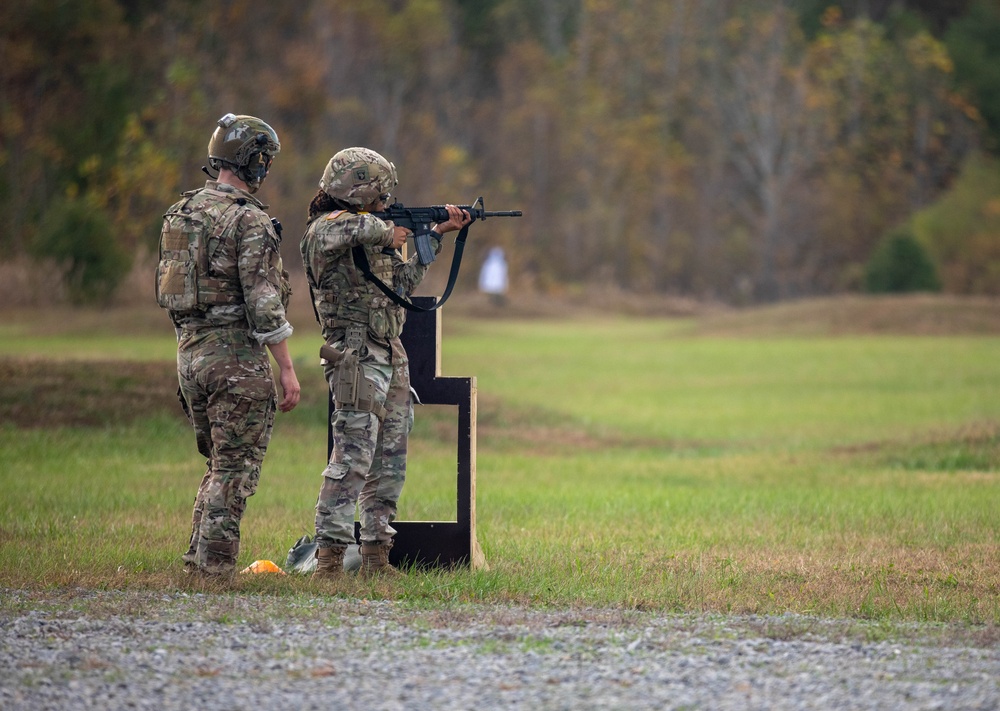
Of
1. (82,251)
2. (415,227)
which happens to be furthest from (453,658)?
(82,251)

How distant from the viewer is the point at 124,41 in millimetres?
38875

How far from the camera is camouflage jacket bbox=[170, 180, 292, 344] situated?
6910 millimetres

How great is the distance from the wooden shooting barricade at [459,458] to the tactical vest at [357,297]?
477 mm

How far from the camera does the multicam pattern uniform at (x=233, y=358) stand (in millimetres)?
6945

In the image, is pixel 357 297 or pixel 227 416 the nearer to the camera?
pixel 227 416

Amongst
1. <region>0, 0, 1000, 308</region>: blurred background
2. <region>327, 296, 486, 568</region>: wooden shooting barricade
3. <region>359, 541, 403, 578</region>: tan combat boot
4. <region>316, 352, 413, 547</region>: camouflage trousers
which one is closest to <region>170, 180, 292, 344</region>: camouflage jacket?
<region>316, 352, 413, 547</region>: camouflage trousers

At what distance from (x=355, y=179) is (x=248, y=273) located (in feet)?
2.64

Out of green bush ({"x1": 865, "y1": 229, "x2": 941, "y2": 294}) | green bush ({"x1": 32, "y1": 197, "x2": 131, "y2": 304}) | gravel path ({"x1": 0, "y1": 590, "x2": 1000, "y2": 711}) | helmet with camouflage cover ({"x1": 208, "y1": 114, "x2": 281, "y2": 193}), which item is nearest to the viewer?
gravel path ({"x1": 0, "y1": 590, "x2": 1000, "y2": 711})

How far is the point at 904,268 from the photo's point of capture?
160 ft

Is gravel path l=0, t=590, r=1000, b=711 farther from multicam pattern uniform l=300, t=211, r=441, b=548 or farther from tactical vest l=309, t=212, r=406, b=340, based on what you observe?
tactical vest l=309, t=212, r=406, b=340

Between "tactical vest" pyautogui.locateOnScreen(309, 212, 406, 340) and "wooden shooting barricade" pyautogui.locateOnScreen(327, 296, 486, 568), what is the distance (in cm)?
48

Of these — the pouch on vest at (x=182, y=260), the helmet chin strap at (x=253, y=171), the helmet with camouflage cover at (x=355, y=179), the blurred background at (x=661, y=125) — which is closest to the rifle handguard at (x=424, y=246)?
the helmet with camouflage cover at (x=355, y=179)

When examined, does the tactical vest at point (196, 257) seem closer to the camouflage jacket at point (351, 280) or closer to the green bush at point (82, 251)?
the camouflage jacket at point (351, 280)

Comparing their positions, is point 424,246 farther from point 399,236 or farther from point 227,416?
point 227,416
